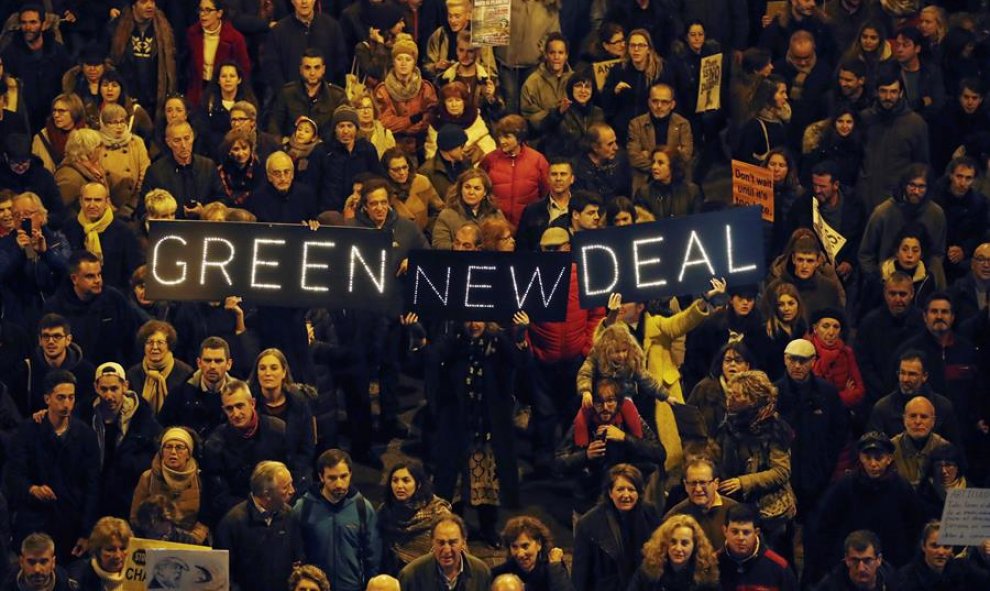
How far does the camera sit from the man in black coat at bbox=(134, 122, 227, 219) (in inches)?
883

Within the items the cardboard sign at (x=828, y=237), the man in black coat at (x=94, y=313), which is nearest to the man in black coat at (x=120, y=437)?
the man in black coat at (x=94, y=313)

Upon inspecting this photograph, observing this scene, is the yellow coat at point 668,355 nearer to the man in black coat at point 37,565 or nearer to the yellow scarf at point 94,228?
the yellow scarf at point 94,228

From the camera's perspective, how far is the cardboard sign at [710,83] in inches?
971

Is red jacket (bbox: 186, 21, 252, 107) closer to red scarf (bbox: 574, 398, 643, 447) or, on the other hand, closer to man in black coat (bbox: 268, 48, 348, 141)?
man in black coat (bbox: 268, 48, 348, 141)

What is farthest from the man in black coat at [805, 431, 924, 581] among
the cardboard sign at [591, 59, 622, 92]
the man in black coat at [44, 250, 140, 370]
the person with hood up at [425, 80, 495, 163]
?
the cardboard sign at [591, 59, 622, 92]

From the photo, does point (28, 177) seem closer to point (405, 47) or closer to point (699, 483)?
point (405, 47)

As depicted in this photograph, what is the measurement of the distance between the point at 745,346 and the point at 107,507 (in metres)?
4.26

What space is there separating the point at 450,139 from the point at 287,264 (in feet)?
9.99

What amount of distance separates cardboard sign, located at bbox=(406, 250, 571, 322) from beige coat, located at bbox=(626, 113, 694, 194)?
3.42m

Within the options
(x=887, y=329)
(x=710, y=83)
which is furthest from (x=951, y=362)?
(x=710, y=83)

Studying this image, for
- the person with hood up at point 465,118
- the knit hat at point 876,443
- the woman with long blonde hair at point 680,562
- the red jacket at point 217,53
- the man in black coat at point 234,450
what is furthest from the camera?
the red jacket at point 217,53

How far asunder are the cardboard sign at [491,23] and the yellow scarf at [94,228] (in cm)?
380

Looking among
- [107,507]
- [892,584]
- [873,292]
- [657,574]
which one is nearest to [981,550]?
[892,584]

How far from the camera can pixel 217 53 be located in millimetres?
24781
